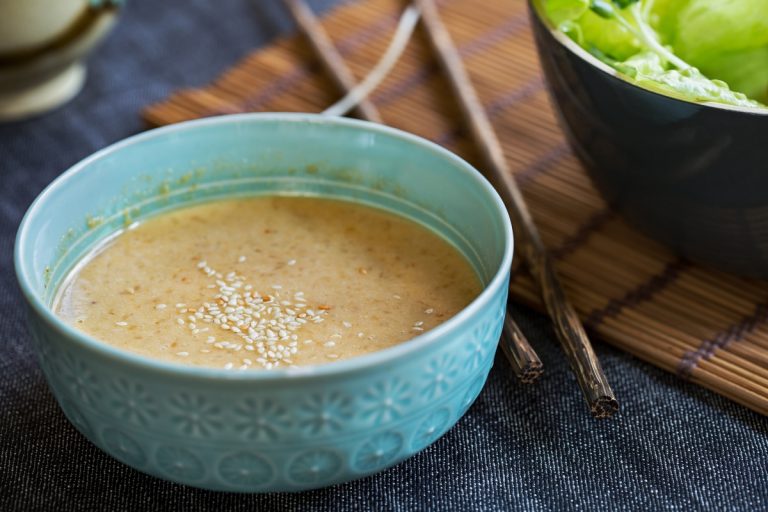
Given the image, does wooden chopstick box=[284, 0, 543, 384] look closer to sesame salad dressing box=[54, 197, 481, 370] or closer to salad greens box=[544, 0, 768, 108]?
sesame salad dressing box=[54, 197, 481, 370]

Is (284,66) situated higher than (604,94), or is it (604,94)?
(604,94)

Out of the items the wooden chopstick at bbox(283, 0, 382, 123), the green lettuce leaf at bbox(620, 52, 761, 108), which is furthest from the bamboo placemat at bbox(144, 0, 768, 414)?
the green lettuce leaf at bbox(620, 52, 761, 108)

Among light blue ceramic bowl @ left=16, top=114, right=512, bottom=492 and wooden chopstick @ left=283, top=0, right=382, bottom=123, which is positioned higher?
light blue ceramic bowl @ left=16, top=114, right=512, bottom=492

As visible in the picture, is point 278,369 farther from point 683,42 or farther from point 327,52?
point 327,52

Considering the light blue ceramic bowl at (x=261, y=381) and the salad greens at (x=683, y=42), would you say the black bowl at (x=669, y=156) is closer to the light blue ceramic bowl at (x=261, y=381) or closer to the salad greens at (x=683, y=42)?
the salad greens at (x=683, y=42)

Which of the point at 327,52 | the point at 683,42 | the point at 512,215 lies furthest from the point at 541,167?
the point at 327,52

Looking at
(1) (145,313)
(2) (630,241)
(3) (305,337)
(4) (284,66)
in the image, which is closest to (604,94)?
(2) (630,241)

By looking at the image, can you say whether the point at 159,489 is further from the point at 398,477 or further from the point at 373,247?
the point at 373,247
